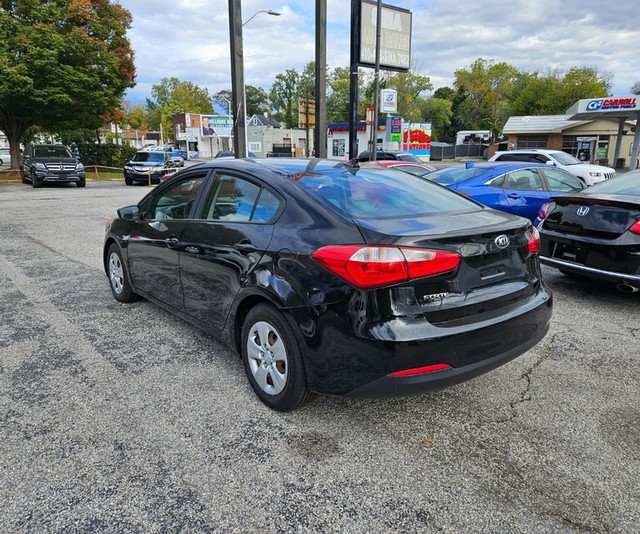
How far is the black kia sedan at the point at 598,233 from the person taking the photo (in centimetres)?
481

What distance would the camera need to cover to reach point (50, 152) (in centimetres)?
2248

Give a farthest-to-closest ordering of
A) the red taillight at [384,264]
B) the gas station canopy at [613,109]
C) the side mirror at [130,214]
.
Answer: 1. the gas station canopy at [613,109]
2. the side mirror at [130,214]
3. the red taillight at [384,264]

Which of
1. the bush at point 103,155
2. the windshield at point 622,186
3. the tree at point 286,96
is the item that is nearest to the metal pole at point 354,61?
the windshield at point 622,186

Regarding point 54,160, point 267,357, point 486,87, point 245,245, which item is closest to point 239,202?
point 245,245

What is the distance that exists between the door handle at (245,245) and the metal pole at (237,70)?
13598mm

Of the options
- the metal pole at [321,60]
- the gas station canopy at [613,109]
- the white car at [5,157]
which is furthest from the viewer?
the white car at [5,157]

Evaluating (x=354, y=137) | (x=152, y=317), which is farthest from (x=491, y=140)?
(x=152, y=317)

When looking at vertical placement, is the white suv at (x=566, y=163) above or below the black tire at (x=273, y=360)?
above

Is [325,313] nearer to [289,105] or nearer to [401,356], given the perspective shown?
[401,356]

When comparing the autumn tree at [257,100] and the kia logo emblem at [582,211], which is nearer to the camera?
the kia logo emblem at [582,211]

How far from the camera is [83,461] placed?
263cm

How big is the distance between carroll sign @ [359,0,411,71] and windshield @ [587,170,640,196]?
13.3 meters

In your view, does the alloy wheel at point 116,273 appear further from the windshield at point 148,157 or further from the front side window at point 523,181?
the windshield at point 148,157

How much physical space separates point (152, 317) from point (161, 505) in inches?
109
